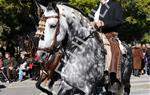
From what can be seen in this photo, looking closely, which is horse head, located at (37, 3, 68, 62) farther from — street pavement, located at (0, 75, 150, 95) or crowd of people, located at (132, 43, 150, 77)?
crowd of people, located at (132, 43, 150, 77)

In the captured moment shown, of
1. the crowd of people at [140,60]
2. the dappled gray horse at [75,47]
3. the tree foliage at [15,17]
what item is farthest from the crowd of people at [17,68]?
the dappled gray horse at [75,47]

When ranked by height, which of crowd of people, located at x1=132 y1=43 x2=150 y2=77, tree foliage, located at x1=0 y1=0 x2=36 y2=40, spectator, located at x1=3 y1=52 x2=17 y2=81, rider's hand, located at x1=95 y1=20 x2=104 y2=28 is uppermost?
rider's hand, located at x1=95 y1=20 x2=104 y2=28

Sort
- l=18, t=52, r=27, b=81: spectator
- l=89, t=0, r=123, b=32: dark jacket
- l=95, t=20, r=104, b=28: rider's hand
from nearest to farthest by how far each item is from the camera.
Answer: l=95, t=20, r=104, b=28: rider's hand → l=89, t=0, r=123, b=32: dark jacket → l=18, t=52, r=27, b=81: spectator

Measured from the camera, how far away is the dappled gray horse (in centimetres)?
820

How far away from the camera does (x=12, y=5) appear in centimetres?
2505

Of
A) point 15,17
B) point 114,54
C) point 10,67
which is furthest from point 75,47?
Result: point 15,17

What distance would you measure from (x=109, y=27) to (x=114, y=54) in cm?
54

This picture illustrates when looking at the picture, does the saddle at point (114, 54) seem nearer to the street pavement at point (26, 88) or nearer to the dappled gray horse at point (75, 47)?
the dappled gray horse at point (75, 47)

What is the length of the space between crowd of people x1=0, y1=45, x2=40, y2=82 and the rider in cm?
1291

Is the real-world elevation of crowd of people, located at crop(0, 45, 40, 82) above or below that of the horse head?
below

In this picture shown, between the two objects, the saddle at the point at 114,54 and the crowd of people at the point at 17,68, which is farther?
the crowd of people at the point at 17,68

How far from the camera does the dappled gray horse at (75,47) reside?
8203mm

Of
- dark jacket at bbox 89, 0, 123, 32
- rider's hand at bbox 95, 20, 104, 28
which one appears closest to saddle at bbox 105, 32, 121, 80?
dark jacket at bbox 89, 0, 123, 32

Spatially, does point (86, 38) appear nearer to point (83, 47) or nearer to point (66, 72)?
point (83, 47)
